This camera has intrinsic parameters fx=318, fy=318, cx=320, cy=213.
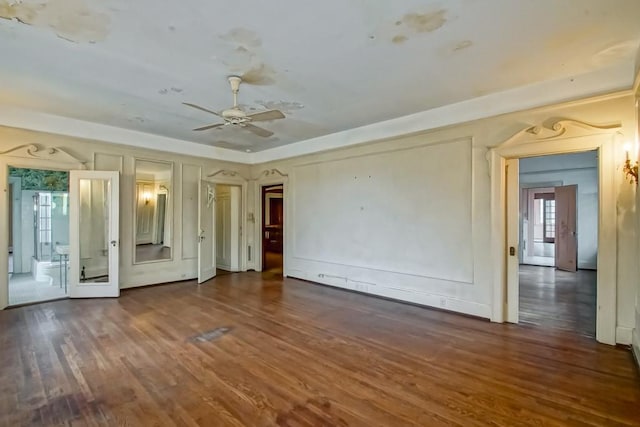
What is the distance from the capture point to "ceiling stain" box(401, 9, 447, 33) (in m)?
2.45

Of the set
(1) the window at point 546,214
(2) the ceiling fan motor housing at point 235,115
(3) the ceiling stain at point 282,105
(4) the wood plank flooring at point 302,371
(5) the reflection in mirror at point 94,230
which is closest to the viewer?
(4) the wood plank flooring at point 302,371

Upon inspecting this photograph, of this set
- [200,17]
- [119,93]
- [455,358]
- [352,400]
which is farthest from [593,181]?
[119,93]

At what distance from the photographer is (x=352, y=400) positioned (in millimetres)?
2482

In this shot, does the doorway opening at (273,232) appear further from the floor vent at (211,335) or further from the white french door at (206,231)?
the floor vent at (211,335)

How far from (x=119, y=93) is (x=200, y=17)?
2.19m

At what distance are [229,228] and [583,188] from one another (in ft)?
30.5

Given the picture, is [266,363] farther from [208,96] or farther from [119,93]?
[119,93]

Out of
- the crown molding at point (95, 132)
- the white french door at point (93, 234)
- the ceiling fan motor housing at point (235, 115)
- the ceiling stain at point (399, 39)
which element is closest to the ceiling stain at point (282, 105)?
the ceiling fan motor housing at point (235, 115)

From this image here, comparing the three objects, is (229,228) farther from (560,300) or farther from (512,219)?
(560,300)

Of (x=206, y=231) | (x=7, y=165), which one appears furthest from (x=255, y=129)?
(x=7, y=165)

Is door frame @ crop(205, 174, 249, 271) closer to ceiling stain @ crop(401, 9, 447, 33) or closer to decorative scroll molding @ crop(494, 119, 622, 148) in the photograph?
decorative scroll molding @ crop(494, 119, 622, 148)

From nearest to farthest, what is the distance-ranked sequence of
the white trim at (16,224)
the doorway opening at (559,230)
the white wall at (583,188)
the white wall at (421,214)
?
1. the white wall at (421,214)
2. the doorway opening at (559,230)
3. the white trim at (16,224)
4. the white wall at (583,188)

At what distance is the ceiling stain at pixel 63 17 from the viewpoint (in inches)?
91.7

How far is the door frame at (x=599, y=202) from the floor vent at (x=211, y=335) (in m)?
3.51
